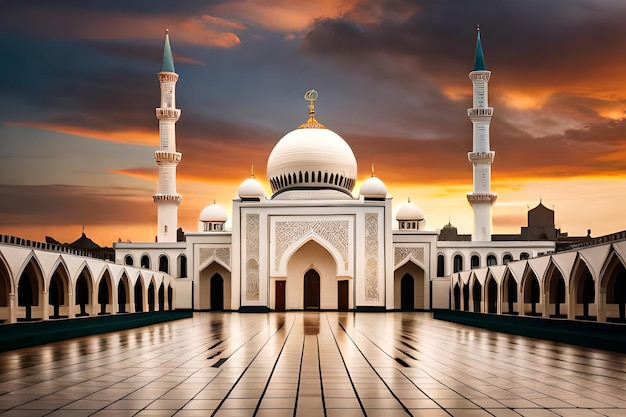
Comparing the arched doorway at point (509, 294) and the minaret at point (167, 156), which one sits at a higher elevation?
Answer: the minaret at point (167, 156)

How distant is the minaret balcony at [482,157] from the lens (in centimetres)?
2570

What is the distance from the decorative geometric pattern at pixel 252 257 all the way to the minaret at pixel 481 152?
763 cm

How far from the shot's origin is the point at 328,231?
77.0ft

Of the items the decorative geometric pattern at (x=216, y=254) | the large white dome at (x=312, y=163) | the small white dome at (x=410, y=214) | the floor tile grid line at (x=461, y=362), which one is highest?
the large white dome at (x=312, y=163)

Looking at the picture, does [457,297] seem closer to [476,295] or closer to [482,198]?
[476,295]

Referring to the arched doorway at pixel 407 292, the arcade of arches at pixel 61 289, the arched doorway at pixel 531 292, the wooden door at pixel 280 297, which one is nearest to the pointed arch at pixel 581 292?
the arched doorway at pixel 531 292

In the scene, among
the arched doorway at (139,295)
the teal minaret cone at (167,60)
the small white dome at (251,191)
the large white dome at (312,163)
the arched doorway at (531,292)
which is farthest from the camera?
the teal minaret cone at (167,60)

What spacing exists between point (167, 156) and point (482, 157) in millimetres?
10868

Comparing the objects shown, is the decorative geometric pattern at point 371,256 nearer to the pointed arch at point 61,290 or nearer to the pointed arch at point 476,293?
the pointed arch at point 476,293

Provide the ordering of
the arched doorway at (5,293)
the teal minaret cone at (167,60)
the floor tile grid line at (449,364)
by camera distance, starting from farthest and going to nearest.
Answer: the teal minaret cone at (167,60)
the arched doorway at (5,293)
the floor tile grid line at (449,364)

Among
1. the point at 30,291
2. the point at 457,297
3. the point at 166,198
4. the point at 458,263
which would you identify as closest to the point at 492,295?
the point at 457,297

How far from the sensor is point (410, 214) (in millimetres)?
27984

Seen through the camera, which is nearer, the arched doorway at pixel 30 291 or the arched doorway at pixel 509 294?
the arched doorway at pixel 30 291

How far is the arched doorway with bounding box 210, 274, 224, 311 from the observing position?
25219 mm
